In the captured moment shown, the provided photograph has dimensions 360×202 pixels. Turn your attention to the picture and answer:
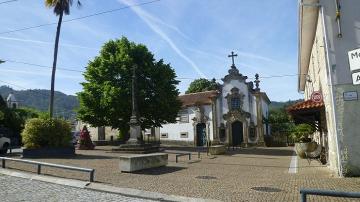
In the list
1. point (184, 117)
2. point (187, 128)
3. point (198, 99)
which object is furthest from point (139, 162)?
point (198, 99)

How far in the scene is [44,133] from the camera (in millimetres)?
19328

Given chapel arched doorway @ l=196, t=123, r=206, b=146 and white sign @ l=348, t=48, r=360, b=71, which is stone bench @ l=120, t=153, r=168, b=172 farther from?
chapel arched doorway @ l=196, t=123, r=206, b=146

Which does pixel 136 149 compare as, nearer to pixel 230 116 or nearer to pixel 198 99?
pixel 230 116

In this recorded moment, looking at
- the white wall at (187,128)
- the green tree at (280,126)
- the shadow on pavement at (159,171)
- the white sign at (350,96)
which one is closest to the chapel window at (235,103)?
the white wall at (187,128)

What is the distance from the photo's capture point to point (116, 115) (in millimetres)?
28156

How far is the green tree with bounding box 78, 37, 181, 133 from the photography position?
2805 cm

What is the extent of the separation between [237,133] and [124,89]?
569 inches

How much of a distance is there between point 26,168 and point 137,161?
4.35m

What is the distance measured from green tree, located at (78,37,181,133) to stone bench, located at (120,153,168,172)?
13.6 m

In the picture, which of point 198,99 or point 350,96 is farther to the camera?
point 198,99

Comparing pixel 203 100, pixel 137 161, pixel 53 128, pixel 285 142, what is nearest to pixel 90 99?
pixel 53 128

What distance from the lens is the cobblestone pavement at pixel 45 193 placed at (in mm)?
8492

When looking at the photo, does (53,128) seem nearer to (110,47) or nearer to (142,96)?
(142,96)

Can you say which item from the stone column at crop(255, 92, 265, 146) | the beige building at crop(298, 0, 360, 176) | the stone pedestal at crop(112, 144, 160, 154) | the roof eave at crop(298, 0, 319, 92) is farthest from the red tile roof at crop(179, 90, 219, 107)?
the beige building at crop(298, 0, 360, 176)
